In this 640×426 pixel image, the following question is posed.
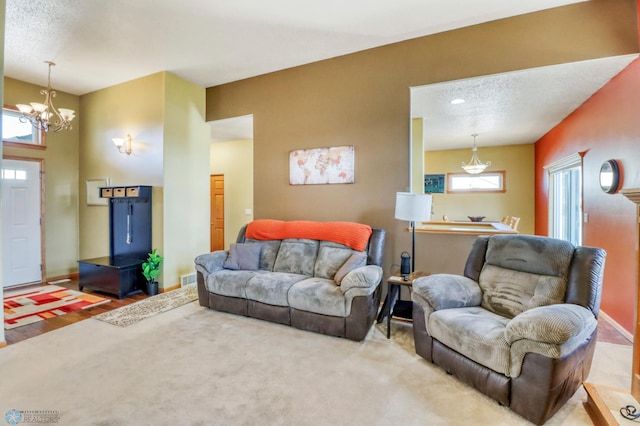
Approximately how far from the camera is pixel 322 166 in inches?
155

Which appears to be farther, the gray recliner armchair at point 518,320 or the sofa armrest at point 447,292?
the sofa armrest at point 447,292

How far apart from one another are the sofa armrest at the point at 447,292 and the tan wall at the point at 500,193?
574 cm

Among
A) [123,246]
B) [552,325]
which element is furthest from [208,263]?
[552,325]

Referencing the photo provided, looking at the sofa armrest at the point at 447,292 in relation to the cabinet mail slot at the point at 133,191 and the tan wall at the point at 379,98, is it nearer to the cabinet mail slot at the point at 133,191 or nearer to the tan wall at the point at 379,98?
the tan wall at the point at 379,98

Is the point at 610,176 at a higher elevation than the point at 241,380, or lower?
higher

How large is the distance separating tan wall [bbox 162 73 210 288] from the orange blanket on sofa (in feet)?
3.93

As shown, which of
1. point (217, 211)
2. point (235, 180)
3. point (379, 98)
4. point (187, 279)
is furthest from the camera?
point (217, 211)

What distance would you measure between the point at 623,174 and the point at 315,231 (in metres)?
3.25

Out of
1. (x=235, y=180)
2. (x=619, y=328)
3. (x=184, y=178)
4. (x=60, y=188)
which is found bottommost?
(x=619, y=328)

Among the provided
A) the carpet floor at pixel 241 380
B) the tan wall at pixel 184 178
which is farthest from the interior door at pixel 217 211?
the carpet floor at pixel 241 380

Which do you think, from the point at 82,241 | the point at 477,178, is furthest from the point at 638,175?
the point at 82,241

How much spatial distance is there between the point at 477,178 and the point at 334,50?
18.7 feet

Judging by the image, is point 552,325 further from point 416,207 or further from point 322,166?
point 322,166

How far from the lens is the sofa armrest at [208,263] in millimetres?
3424
